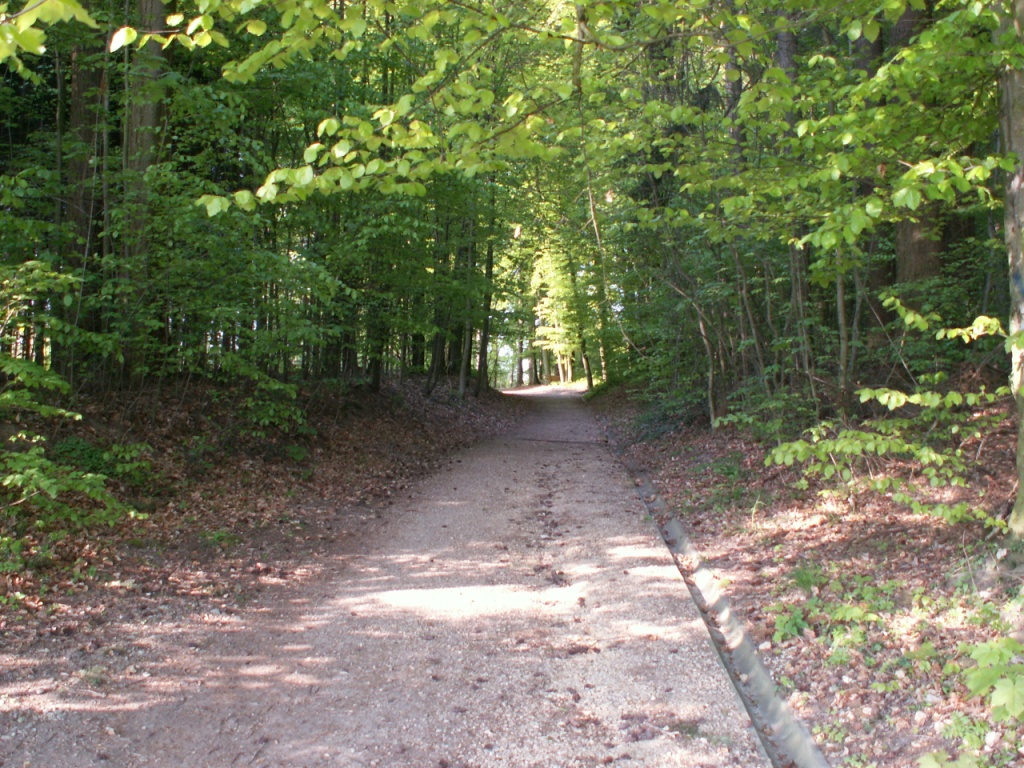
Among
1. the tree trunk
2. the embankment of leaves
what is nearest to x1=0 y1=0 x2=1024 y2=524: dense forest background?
the embankment of leaves

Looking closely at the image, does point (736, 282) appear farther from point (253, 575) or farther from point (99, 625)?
point (99, 625)

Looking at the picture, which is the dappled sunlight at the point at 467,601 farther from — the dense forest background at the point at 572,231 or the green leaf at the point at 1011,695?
the green leaf at the point at 1011,695

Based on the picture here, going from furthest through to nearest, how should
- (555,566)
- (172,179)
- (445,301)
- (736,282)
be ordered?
(445,301)
(736,282)
(172,179)
(555,566)

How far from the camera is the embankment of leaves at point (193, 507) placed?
5332 mm

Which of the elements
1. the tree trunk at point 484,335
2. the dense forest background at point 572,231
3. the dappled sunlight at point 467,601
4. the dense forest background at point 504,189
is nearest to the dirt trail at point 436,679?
the dappled sunlight at point 467,601

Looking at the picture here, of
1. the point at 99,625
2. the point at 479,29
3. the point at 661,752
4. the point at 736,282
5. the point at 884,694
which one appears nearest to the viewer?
the point at 661,752

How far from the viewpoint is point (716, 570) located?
658 cm

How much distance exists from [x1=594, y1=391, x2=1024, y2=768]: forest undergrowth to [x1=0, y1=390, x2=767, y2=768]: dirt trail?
20.6 inches

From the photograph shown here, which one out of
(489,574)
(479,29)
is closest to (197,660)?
(489,574)

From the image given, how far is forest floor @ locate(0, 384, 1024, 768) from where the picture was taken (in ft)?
12.8

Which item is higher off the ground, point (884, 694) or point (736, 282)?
point (736, 282)

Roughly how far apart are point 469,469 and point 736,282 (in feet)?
17.6

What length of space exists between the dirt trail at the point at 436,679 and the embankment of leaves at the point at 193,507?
670 millimetres

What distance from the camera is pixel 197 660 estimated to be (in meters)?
4.61
